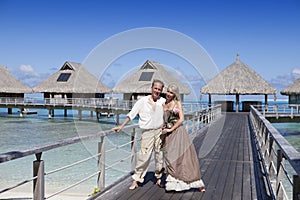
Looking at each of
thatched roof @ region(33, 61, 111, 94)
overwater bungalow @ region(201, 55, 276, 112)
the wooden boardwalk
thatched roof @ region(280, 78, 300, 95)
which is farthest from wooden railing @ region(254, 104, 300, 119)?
thatched roof @ region(33, 61, 111, 94)

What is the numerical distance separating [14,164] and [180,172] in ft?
27.7

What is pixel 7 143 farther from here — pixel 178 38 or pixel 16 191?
pixel 178 38

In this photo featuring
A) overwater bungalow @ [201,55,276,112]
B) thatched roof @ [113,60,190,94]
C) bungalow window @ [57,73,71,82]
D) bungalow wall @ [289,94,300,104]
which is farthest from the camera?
bungalow window @ [57,73,71,82]

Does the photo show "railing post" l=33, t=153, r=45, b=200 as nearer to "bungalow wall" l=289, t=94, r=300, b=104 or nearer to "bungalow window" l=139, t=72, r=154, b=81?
"bungalow window" l=139, t=72, r=154, b=81

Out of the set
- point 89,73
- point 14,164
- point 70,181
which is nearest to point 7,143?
point 14,164

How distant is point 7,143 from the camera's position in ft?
54.3

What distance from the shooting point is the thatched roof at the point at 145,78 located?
2838 cm

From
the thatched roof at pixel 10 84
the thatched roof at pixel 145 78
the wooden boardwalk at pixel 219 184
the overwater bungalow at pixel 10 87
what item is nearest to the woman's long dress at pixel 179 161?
the wooden boardwalk at pixel 219 184

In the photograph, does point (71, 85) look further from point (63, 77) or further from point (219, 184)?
point (219, 184)

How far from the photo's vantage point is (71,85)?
33094 millimetres

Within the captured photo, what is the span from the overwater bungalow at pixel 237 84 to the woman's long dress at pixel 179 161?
69.3ft

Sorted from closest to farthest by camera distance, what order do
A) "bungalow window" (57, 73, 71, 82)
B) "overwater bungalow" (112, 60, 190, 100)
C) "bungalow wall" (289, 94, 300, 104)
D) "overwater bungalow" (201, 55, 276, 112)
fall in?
1. "overwater bungalow" (201, 55, 276, 112)
2. "bungalow wall" (289, 94, 300, 104)
3. "overwater bungalow" (112, 60, 190, 100)
4. "bungalow window" (57, 73, 71, 82)

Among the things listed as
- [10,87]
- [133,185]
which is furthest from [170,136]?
[10,87]

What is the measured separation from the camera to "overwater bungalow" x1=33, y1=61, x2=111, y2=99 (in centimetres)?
3316
